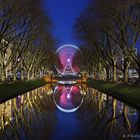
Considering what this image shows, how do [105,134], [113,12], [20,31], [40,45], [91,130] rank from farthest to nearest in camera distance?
[40,45] → [20,31] → [113,12] → [91,130] → [105,134]

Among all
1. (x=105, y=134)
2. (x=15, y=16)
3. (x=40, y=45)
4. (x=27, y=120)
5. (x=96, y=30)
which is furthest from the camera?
(x=40, y=45)

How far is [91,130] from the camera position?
51.0 ft

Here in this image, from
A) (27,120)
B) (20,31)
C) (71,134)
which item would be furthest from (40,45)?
(71,134)

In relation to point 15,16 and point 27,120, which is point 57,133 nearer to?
point 27,120

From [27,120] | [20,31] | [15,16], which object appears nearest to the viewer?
[27,120]

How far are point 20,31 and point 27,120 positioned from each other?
29389 millimetres

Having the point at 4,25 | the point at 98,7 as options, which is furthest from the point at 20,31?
the point at 98,7

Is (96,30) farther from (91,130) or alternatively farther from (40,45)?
(91,130)

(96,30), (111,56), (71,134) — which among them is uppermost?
(96,30)

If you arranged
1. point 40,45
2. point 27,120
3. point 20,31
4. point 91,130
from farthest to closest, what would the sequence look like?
1. point 40,45
2. point 20,31
3. point 27,120
4. point 91,130

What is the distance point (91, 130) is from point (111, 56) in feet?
125

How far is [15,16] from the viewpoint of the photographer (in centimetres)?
3700

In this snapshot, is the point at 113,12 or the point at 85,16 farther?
the point at 85,16

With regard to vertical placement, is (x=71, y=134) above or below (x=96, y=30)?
below
